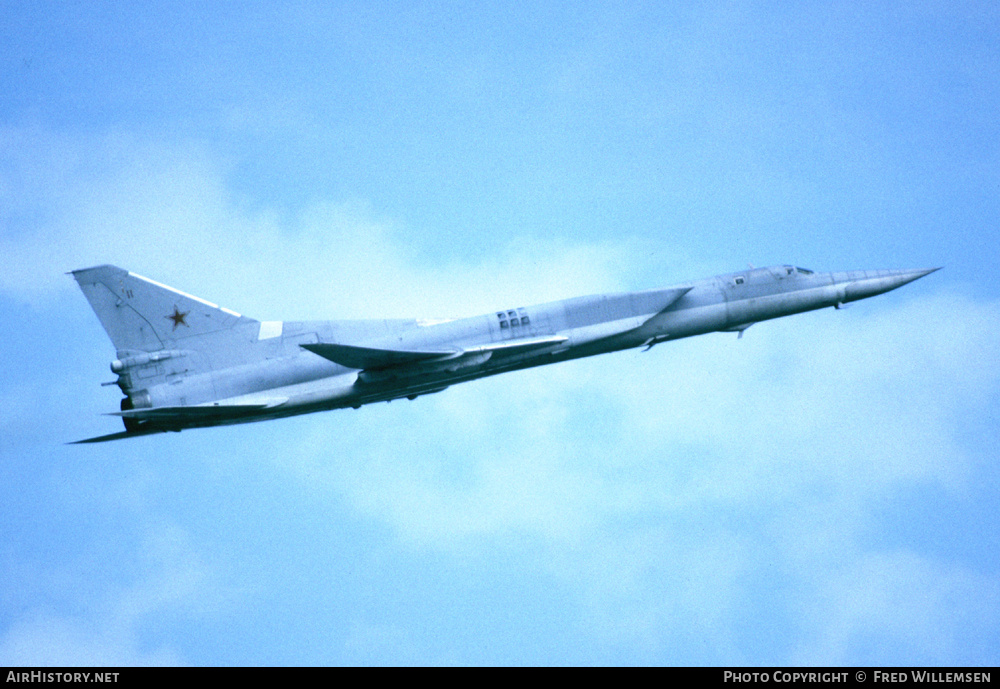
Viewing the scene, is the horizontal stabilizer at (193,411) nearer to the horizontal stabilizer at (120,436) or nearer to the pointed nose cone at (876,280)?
the horizontal stabilizer at (120,436)

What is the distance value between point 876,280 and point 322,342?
1840 cm

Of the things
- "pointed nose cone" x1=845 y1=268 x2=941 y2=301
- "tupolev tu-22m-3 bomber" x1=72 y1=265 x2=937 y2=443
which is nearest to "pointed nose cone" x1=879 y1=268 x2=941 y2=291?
"pointed nose cone" x1=845 y1=268 x2=941 y2=301

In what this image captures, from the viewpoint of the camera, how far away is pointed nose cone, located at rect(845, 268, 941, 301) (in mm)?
38625

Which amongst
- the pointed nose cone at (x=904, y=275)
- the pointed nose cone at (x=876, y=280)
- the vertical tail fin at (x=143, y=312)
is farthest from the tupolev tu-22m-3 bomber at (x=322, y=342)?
the pointed nose cone at (x=904, y=275)

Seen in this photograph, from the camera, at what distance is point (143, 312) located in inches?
1414

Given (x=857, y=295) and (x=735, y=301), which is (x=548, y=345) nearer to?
(x=735, y=301)

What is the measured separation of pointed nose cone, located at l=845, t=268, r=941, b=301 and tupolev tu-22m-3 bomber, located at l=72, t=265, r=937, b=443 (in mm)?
3619

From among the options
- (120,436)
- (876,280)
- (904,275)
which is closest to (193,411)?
(120,436)

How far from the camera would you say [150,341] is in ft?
117

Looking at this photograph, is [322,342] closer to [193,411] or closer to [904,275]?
[193,411]

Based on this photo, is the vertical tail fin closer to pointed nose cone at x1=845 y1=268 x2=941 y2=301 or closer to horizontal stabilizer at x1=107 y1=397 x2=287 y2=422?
horizontal stabilizer at x1=107 y1=397 x2=287 y2=422
